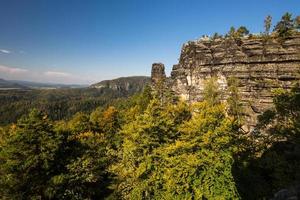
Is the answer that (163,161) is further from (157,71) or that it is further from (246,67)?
(157,71)

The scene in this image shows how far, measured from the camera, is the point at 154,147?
23750mm

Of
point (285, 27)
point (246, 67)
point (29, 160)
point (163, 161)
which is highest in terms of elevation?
point (285, 27)

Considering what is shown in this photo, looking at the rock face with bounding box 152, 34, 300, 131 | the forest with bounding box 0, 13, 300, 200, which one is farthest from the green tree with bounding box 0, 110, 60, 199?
the rock face with bounding box 152, 34, 300, 131

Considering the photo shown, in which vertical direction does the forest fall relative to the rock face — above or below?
below

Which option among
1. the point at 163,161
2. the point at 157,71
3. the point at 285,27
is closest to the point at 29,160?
the point at 163,161

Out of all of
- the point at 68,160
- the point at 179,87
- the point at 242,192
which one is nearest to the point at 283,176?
the point at 242,192

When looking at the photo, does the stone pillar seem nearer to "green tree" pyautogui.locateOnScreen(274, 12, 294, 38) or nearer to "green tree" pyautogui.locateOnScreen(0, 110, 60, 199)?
"green tree" pyautogui.locateOnScreen(274, 12, 294, 38)

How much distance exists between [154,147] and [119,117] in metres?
32.6

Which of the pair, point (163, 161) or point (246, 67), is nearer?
point (163, 161)

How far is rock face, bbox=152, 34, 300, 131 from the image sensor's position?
42.4 metres

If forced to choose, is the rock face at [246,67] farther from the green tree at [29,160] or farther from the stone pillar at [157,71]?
the green tree at [29,160]

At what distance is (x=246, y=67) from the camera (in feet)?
156

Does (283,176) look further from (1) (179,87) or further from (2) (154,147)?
(1) (179,87)

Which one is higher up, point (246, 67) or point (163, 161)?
point (246, 67)
